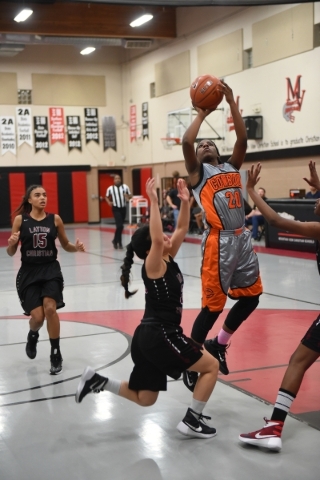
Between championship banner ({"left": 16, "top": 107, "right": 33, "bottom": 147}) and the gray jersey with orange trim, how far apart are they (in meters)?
22.3

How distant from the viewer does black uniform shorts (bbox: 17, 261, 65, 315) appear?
18.0ft

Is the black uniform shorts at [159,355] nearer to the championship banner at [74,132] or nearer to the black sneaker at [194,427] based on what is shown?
the black sneaker at [194,427]

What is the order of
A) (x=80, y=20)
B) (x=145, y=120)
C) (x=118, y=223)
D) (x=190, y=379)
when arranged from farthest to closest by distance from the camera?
(x=145, y=120)
(x=80, y=20)
(x=118, y=223)
(x=190, y=379)

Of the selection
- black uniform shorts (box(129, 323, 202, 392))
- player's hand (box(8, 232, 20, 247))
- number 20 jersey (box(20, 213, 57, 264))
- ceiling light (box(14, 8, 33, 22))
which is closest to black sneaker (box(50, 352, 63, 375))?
number 20 jersey (box(20, 213, 57, 264))

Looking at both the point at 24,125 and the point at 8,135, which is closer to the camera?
the point at 8,135

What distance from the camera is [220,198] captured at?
15.7ft

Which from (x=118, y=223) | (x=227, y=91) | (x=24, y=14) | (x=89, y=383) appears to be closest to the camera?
(x=89, y=383)

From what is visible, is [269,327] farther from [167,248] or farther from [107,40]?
[107,40]

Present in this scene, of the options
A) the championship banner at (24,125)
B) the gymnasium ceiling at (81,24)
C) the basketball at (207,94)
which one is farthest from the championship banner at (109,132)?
the basketball at (207,94)

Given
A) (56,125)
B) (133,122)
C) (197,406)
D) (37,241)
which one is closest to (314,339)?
(197,406)

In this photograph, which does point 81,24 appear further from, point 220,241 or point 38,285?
point 220,241

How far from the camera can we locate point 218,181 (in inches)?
189

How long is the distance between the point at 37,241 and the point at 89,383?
6.80 feet

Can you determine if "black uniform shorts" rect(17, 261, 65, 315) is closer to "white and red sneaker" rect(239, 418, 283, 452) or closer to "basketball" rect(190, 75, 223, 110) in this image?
"basketball" rect(190, 75, 223, 110)
